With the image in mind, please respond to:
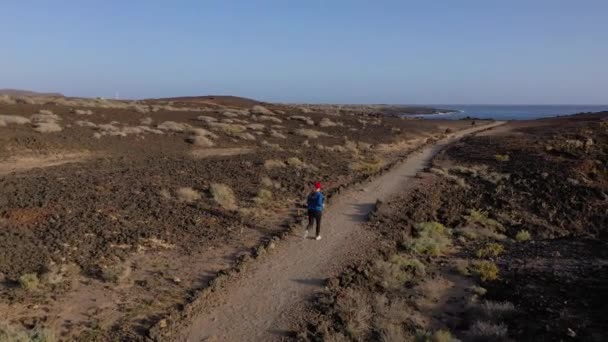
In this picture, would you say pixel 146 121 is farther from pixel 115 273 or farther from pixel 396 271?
pixel 396 271

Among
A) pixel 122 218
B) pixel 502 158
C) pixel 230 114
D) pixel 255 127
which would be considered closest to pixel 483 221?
pixel 122 218

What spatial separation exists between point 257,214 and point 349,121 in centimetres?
4708

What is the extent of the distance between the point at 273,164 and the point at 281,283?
15.7 m

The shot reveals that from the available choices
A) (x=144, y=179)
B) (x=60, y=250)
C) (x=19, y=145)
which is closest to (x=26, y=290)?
(x=60, y=250)

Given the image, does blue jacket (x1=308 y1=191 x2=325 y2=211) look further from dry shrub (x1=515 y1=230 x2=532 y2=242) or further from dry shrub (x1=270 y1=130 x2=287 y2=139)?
dry shrub (x1=270 y1=130 x2=287 y2=139)

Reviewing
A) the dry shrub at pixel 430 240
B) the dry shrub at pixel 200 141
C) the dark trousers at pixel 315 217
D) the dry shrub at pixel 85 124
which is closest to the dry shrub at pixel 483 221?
the dry shrub at pixel 430 240

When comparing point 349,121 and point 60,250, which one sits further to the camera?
point 349,121

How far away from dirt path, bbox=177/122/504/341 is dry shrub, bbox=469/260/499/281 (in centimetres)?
300

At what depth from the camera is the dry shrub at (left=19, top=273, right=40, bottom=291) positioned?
1063cm

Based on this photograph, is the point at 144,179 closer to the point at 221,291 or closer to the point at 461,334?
the point at 221,291

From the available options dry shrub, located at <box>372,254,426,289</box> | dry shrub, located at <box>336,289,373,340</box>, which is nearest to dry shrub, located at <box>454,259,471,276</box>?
dry shrub, located at <box>372,254,426,289</box>

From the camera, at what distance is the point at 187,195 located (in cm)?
1905

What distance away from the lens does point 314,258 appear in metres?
13.5

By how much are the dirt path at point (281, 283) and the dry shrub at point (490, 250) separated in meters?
3.20
